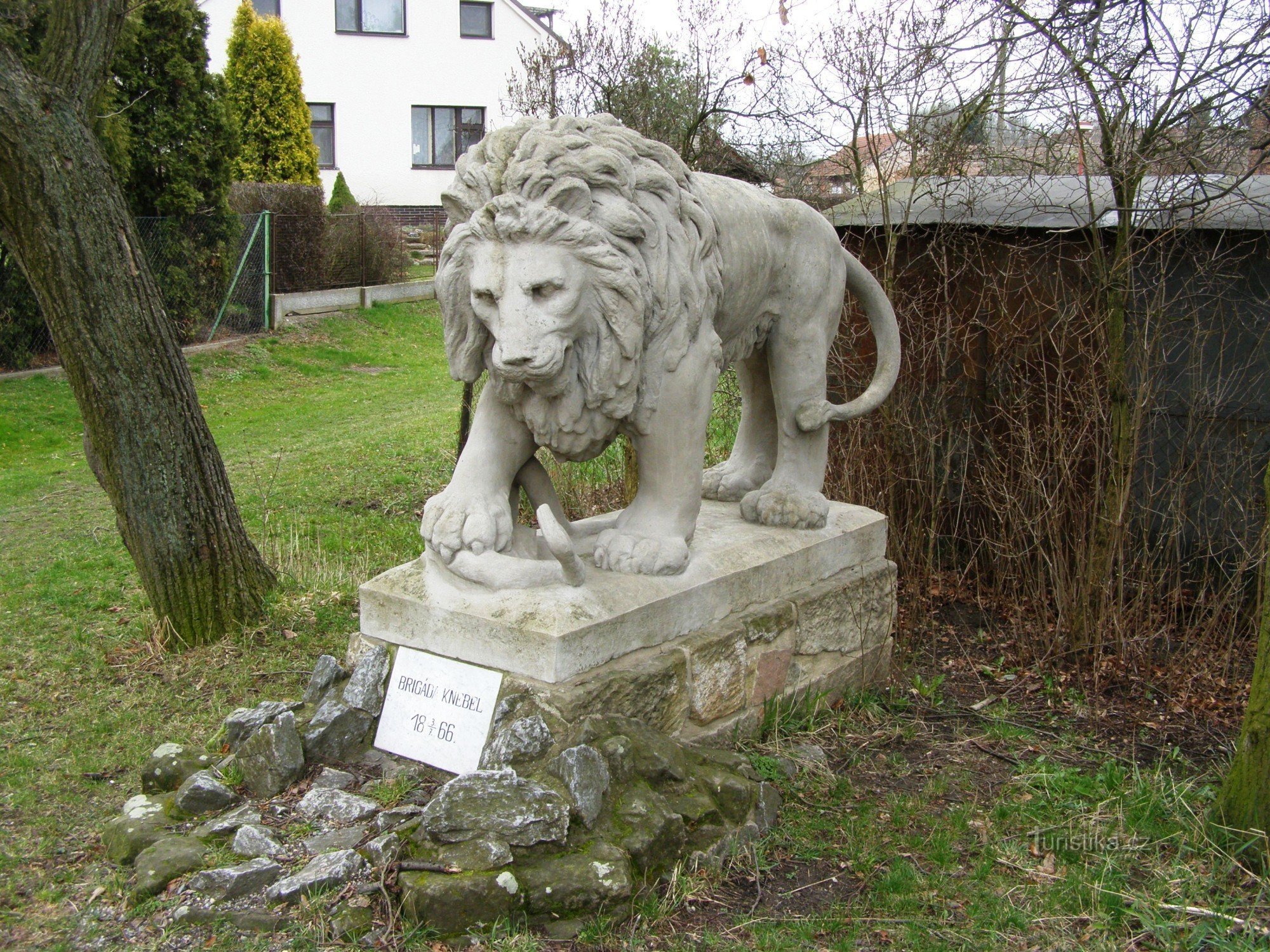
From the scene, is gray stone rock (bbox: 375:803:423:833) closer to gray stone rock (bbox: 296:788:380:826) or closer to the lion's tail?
gray stone rock (bbox: 296:788:380:826)

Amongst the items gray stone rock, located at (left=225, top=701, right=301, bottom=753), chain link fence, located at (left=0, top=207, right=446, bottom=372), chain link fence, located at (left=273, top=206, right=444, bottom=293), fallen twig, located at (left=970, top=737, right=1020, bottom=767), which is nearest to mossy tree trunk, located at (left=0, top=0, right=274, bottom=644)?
gray stone rock, located at (left=225, top=701, right=301, bottom=753)

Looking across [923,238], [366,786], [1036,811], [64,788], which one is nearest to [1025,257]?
[923,238]

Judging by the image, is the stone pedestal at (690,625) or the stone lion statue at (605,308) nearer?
the stone lion statue at (605,308)

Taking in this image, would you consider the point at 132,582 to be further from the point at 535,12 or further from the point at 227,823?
the point at 535,12

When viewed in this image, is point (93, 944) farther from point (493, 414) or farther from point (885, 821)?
point (885, 821)

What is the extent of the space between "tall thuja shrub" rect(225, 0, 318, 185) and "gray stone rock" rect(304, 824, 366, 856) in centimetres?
1574

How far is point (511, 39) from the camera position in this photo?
21.0 metres

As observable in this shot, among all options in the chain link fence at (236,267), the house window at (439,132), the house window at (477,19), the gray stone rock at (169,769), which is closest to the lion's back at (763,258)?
the gray stone rock at (169,769)

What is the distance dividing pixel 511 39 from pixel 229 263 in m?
10.1

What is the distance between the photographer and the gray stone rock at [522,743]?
2828mm

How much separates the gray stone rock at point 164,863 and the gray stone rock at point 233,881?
0.08 meters

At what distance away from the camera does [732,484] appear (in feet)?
13.8

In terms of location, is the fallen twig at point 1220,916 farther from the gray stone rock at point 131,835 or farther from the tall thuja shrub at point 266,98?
the tall thuja shrub at point 266,98

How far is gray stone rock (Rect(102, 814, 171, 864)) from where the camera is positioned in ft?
9.10
